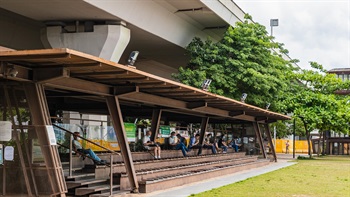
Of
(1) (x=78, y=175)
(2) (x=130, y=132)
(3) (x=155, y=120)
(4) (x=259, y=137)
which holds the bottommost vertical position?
(1) (x=78, y=175)

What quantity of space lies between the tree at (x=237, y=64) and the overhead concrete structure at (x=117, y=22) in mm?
935

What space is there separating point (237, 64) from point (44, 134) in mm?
21382

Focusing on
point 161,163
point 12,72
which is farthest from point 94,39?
point 12,72

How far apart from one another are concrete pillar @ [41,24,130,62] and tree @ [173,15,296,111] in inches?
304

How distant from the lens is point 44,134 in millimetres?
13148

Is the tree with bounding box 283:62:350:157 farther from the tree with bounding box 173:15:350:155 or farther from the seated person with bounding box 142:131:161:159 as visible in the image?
the seated person with bounding box 142:131:161:159

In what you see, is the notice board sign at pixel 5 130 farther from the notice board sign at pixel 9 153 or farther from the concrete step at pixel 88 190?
the concrete step at pixel 88 190

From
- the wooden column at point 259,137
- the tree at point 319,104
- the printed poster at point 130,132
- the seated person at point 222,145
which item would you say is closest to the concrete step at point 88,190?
the printed poster at point 130,132

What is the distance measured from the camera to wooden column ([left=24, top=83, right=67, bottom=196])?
13.0 m

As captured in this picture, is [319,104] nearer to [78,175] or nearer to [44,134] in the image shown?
[78,175]

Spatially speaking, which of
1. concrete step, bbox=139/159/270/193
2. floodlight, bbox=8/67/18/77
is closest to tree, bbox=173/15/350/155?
concrete step, bbox=139/159/270/193

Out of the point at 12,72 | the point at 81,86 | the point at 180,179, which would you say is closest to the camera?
the point at 12,72

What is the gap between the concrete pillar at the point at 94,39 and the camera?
78.7ft

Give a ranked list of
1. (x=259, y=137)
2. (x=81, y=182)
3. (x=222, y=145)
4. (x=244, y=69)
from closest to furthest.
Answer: (x=81, y=182) → (x=244, y=69) → (x=222, y=145) → (x=259, y=137)
